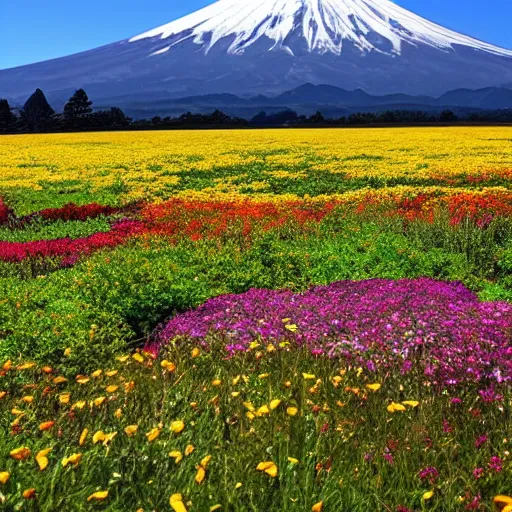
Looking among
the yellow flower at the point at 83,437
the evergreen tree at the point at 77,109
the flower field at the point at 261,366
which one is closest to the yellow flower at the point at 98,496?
the flower field at the point at 261,366

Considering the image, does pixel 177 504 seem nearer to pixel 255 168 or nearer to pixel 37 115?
pixel 255 168

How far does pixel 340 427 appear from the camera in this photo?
3.78 metres

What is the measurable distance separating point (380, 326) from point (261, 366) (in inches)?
53.0

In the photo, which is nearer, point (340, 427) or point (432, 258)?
point (340, 427)

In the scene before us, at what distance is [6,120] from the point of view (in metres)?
86.5

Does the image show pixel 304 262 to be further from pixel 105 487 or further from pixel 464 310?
pixel 105 487

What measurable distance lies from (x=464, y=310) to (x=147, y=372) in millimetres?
3431

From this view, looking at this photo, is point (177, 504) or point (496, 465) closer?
point (177, 504)

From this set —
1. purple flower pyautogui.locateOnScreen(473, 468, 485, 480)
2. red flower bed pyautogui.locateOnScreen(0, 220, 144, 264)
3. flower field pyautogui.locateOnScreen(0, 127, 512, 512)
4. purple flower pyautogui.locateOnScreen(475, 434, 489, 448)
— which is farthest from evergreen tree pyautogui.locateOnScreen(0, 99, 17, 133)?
purple flower pyautogui.locateOnScreen(473, 468, 485, 480)

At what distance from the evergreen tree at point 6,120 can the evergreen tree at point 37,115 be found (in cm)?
173

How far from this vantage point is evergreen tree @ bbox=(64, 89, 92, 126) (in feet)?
275

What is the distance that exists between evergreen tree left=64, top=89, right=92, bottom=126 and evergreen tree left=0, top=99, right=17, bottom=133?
28.2 feet

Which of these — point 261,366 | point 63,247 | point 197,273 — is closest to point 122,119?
point 63,247

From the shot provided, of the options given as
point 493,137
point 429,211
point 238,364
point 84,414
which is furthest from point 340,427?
point 493,137
